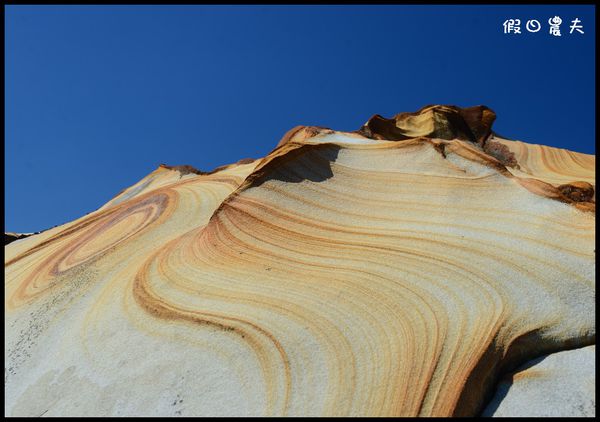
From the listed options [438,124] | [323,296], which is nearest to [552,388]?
[323,296]

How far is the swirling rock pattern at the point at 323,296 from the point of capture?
573cm

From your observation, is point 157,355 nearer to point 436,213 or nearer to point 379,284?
point 379,284

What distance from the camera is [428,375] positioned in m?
5.46

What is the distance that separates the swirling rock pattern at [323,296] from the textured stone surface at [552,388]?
0.53 feet

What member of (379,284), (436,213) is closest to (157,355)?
(379,284)

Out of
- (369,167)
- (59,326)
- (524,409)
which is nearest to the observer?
(524,409)

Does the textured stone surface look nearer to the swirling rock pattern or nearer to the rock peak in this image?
the swirling rock pattern

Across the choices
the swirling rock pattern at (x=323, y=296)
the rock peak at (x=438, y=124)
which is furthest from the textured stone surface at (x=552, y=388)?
the rock peak at (x=438, y=124)

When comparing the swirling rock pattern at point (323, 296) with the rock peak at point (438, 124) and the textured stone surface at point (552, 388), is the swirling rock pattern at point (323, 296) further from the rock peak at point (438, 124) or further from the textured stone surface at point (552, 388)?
the rock peak at point (438, 124)

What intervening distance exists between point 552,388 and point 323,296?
315cm

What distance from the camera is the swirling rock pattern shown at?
573 centimetres

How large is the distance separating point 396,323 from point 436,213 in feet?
10.4

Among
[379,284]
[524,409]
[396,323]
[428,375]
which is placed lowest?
[524,409]

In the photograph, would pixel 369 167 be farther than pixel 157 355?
Yes
